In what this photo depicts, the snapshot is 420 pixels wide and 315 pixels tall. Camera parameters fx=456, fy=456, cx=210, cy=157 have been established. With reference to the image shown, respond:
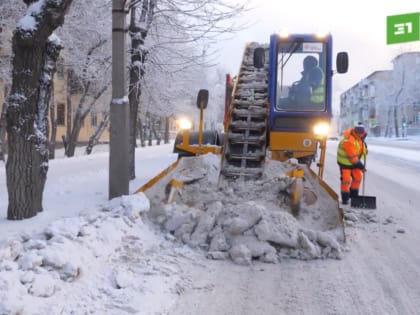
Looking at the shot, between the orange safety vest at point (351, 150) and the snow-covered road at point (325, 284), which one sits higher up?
the orange safety vest at point (351, 150)

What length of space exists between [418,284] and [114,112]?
16.7ft

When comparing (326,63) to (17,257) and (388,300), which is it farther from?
(17,257)

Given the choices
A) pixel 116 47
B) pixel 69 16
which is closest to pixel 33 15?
pixel 116 47

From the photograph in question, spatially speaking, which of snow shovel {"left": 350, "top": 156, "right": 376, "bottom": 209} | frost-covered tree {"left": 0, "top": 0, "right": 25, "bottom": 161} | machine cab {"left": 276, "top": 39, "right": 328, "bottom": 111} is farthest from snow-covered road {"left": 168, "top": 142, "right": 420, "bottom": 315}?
frost-covered tree {"left": 0, "top": 0, "right": 25, "bottom": 161}

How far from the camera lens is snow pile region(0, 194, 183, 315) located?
3535 millimetres

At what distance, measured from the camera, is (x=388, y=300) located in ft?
13.5

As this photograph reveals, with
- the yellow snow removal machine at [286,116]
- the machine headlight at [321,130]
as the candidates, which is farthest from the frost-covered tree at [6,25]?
the machine headlight at [321,130]

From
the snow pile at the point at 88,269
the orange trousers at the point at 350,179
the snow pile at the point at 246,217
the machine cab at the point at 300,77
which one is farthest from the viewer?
the orange trousers at the point at 350,179

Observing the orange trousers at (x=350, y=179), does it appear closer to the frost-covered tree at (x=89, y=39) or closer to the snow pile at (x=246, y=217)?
the snow pile at (x=246, y=217)

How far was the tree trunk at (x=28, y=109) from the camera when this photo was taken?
606 cm

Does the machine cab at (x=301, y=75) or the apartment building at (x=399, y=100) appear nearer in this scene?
the machine cab at (x=301, y=75)

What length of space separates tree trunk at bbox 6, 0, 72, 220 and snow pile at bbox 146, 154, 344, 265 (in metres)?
1.66

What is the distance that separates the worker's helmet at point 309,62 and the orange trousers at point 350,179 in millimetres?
2092

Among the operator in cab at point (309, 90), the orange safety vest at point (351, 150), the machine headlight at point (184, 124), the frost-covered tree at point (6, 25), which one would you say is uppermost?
the frost-covered tree at point (6, 25)
